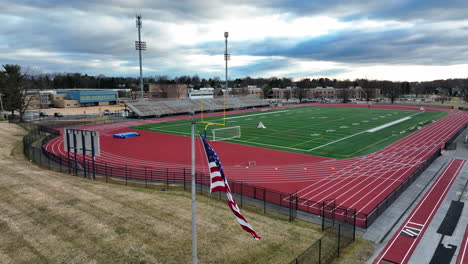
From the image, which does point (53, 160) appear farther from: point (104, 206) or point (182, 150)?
point (104, 206)

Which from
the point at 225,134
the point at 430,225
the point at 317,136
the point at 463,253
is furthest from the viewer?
the point at 225,134

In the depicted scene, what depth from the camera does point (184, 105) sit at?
87.3 m

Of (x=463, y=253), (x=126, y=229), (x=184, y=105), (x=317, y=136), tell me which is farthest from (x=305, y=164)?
(x=184, y=105)

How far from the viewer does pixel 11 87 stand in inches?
2480

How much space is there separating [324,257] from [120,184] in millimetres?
15999

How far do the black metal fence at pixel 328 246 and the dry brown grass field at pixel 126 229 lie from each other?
53 cm

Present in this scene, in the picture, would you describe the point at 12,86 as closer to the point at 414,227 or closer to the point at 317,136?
the point at 317,136

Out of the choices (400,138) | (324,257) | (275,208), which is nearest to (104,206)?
(275,208)

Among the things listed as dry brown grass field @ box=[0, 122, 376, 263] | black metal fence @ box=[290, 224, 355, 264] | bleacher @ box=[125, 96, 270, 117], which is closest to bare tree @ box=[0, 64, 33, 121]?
bleacher @ box=[125, 96, 270, 117]

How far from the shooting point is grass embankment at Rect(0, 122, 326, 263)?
13.0m

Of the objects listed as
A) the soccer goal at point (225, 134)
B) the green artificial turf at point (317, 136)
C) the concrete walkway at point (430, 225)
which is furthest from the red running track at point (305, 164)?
the soccer goal at point (225, 134)

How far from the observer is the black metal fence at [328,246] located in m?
12.8

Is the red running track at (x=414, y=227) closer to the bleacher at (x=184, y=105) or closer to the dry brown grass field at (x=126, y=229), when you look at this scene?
the dry brown grass field at (x=126, y=229)

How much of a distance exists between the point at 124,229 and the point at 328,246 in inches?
380
